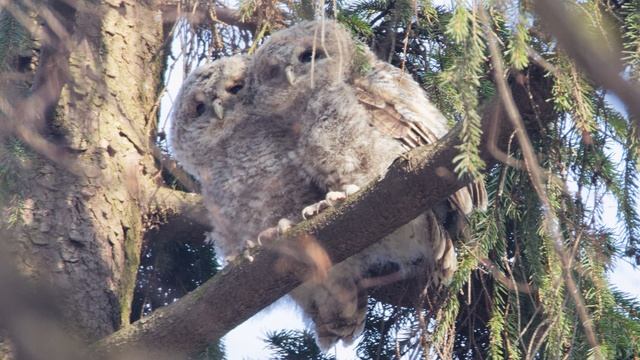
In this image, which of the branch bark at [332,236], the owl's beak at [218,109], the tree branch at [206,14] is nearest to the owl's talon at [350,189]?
the branch bark at [332,236]

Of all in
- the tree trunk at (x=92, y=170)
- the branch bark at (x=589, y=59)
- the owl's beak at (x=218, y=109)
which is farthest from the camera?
the owl's beak at (x=218, y=109)

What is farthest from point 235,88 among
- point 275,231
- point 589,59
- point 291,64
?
point 589,59

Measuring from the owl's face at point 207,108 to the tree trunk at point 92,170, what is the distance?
0.48 ft

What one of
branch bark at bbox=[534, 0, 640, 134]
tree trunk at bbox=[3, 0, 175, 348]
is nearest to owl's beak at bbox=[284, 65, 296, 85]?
tree trunk at bbox=[3, 0, 175, 348]

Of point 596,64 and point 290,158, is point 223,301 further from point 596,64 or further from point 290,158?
point 596,64

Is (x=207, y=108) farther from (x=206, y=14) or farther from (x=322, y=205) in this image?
(x=322, y=205)

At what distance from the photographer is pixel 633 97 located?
723 mm

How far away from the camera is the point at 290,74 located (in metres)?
2.86

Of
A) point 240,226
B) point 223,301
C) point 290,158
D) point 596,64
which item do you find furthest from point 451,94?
point 596,64

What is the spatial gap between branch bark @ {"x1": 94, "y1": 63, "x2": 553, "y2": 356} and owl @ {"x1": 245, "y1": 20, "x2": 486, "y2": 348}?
283 millimetres

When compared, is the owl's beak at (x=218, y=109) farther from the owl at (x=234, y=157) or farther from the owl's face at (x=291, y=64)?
the owl's face at (x=291, y=64)

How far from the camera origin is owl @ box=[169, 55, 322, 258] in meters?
2.72

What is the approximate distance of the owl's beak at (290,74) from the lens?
112 inches

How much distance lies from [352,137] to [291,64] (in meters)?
0.49
